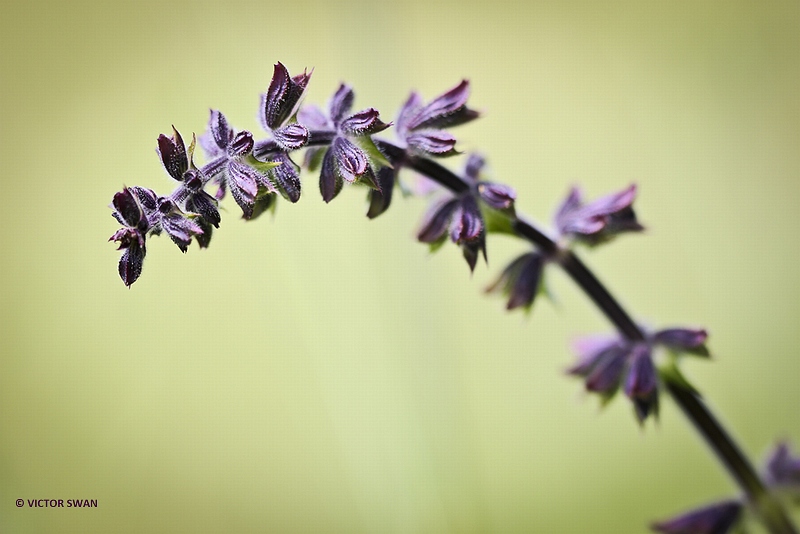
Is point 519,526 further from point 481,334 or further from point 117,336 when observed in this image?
point 117,336

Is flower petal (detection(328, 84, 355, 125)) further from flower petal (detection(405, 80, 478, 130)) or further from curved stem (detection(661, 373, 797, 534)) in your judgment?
curved stem (detection(661, 373, 797, 534))

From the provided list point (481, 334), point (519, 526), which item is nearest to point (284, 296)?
point (481, 334)

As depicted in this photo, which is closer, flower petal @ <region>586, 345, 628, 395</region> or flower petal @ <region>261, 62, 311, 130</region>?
flower petal @ <region>261, 62, 311, 130</region>

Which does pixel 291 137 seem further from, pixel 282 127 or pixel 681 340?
pixel 681 340

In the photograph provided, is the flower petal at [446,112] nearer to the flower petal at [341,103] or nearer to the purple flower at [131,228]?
the flower petal at [341,103]

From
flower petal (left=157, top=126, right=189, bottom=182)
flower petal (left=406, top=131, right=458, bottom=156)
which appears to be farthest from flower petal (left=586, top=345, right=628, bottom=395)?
flower petal (left=157, top=126, right=189, bottom=182)
